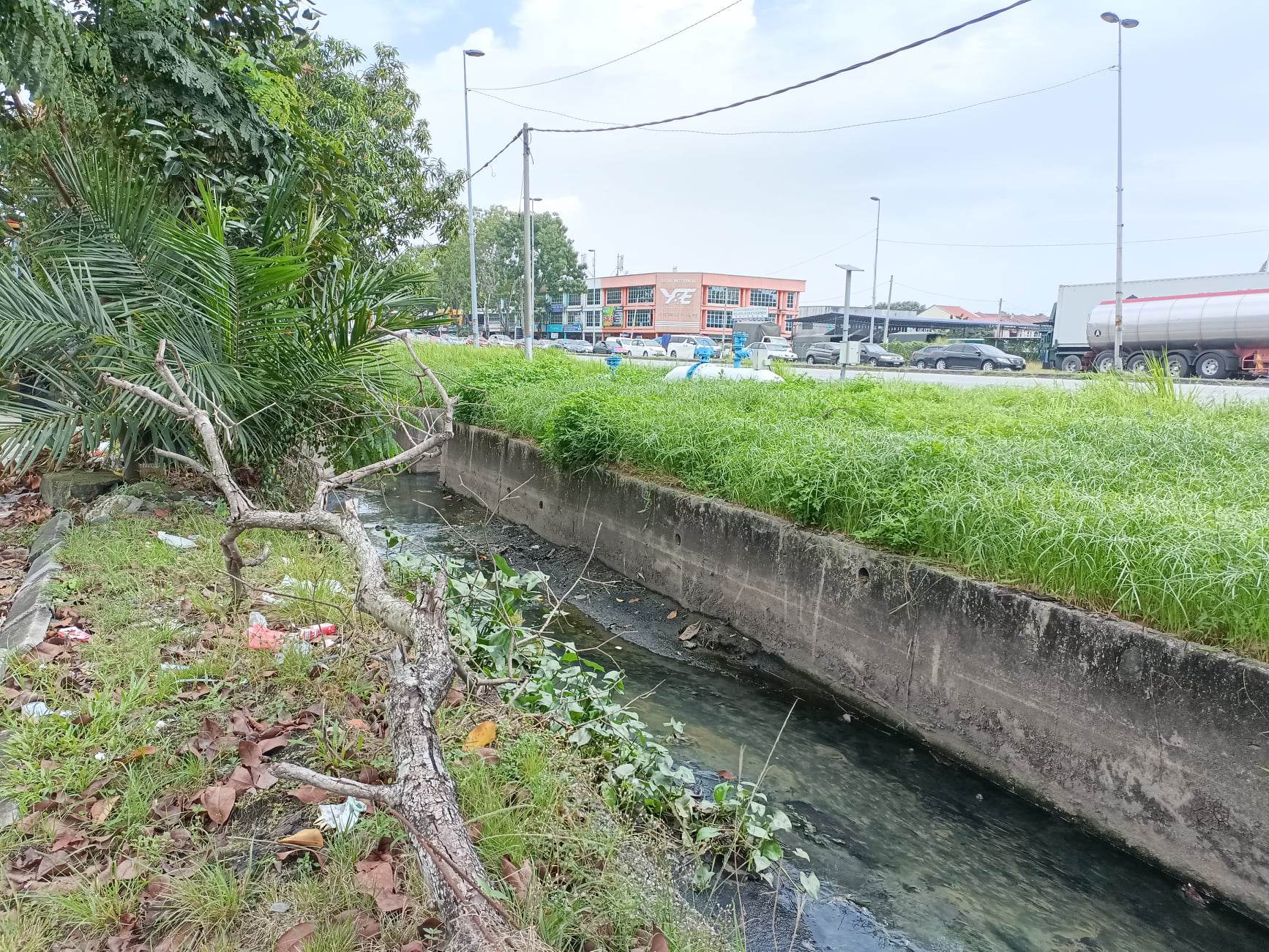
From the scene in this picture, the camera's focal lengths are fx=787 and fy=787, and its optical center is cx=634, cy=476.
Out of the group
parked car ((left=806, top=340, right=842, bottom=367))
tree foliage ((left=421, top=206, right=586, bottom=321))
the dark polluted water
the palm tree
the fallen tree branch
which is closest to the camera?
the fallen tree branch

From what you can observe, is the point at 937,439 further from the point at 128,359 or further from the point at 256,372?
the point at 128,359

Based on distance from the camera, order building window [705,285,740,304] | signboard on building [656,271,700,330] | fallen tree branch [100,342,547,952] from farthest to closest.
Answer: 1. building window [705,285,740,304]
2. signboard on building [656,271,700,330]
3. fallen tree branch [100,342,547,952]

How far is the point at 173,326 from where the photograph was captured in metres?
4.96

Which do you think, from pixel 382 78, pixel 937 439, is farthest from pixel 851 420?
pixel 382 78

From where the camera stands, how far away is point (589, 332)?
64.9m

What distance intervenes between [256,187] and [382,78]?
1311cm

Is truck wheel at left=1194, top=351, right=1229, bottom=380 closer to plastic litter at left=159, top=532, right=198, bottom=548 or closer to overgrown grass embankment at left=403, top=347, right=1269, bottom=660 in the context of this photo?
overgrown grass embankment at left=403, top=347, right=1269, bottom=660

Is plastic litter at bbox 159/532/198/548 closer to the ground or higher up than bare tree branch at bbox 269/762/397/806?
higher up

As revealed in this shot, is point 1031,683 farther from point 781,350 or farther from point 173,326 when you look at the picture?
point 781,350

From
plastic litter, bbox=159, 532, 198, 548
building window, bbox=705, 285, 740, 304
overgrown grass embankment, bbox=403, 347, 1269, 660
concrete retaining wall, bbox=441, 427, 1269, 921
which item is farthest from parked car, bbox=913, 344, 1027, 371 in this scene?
building window, bbox=705, 285, 740, 304

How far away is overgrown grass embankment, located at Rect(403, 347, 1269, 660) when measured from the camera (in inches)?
138

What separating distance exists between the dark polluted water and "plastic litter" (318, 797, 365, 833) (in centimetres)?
146

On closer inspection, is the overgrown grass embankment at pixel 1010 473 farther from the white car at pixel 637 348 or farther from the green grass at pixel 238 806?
the white car at pixel 637 348

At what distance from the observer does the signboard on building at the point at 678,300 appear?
59719mm
